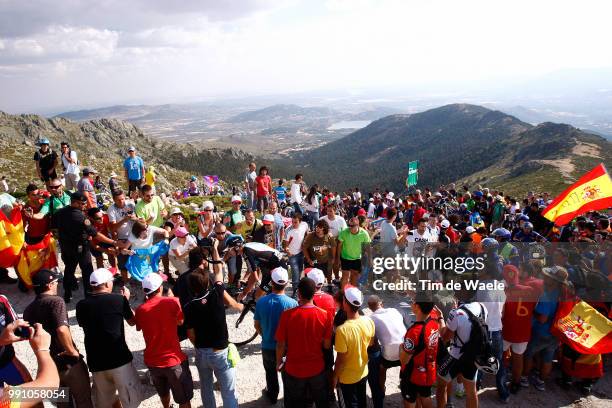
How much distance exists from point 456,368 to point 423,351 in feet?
3.06

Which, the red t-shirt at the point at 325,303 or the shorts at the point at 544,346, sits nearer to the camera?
the red t-shirt at the point at 325,303

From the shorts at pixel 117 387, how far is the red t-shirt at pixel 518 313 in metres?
5.82

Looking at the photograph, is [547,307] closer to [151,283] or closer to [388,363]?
[388,363]

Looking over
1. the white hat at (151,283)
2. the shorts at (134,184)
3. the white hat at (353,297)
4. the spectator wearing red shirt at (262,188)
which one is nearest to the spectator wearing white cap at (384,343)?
the white hat at (353,297)

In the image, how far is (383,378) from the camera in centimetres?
579

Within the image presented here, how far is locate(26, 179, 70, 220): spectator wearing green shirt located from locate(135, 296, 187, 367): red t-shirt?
14.9 ft

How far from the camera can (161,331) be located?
4953mm

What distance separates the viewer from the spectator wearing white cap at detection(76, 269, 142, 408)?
15.4 ft

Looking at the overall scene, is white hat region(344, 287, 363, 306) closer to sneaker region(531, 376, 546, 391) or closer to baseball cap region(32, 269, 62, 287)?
baseball cap region(32, 269, 62, 287)

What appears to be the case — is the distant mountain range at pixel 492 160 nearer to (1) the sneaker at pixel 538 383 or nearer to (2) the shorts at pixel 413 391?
(1) the sneaker at pixel 538 383

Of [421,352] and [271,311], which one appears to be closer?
[421,352]

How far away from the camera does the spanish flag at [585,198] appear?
9.59 meters

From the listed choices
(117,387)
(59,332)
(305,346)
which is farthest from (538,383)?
(59,332)

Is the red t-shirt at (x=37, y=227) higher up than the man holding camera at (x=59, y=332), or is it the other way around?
the red t-shirt at (x=37, y=227)
